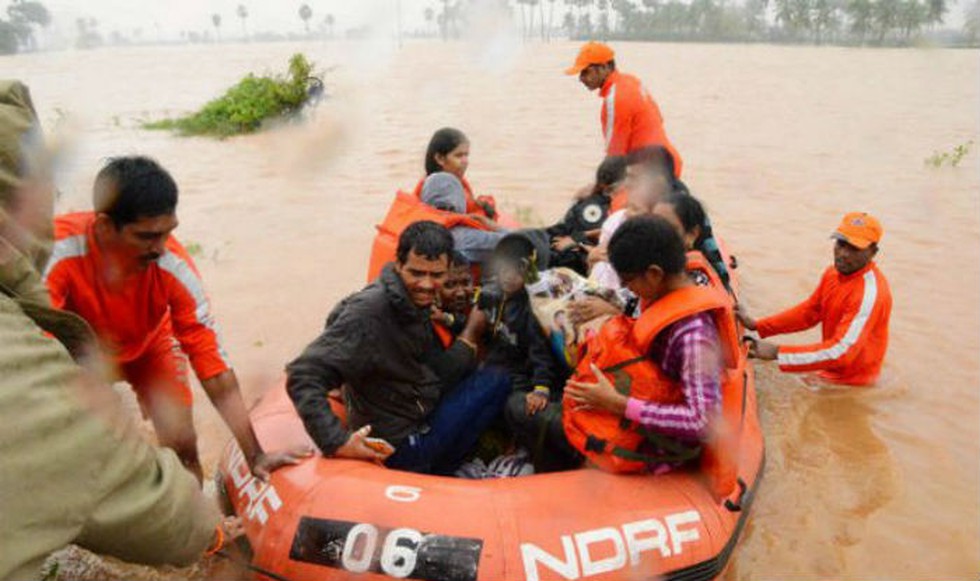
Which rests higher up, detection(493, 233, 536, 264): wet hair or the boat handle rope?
detection(493, 233, 536, 264): wet hair

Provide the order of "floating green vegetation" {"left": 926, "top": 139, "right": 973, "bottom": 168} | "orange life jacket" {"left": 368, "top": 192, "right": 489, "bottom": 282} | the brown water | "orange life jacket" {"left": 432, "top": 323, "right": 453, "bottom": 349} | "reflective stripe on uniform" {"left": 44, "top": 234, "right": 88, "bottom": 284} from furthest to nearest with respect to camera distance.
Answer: "floating green vegetation" {"left": 926, "top": 139, "right": 973, "bottom": 168}
"orange life jacket" {"left": 368, "top": 192, "right": 489, "bottom": 282}
the brown water
"orange life jacket" {"left": 432, "top": 323, "right": 453, "bottom": 349}
"reflective stripe on uniform" {"left": 44, "top": 234, "right": 88, "bottom": 284}

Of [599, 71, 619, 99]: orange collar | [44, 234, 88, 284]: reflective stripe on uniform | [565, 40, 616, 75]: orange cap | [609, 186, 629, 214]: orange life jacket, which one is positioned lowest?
[609, 186, 629, 214]: orange life jacket

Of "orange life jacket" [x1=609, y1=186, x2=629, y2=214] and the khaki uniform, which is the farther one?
"orange life jacket" [x1=609, y1=186, x2=629, y2=214]

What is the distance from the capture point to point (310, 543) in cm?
231

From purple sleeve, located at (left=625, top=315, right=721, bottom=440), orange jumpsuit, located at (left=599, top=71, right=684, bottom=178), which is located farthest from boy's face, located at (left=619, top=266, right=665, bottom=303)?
orange jumpsuit, located at (left=599, top=71, right=684, bottom=178)

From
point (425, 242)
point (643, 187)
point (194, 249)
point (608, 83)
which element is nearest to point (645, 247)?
point (425, 242)

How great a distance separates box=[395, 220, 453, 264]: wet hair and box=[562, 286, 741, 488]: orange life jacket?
0.64m

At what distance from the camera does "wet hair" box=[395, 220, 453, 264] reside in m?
2.52

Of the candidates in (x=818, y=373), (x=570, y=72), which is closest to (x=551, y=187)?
(x=570, y=72)

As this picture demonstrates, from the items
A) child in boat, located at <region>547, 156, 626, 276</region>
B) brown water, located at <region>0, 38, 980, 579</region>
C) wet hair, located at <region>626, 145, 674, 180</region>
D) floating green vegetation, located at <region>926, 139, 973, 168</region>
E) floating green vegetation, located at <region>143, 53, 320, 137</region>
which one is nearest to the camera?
brown water, located at <region>0, 38, 980, 579</region>

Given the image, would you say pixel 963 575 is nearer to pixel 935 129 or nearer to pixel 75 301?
pixel 75 301

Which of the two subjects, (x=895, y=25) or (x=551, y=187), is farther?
(x=895, y=25)

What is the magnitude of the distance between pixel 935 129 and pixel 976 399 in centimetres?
1090

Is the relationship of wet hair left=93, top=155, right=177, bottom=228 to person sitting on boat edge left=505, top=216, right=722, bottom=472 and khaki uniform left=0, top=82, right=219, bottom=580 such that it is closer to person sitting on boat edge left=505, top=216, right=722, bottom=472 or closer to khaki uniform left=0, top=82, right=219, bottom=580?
khaki uniform left=0, top=82, right=219, bottom=580
